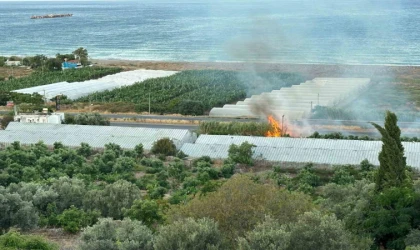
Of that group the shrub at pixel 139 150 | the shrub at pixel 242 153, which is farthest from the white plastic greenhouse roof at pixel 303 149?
the shrub at pixel 139 150

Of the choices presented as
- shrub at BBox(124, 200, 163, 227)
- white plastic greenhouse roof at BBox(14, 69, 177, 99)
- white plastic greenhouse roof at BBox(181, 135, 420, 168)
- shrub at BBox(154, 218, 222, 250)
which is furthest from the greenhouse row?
shrub at BBox(154, 218, 222, 250)

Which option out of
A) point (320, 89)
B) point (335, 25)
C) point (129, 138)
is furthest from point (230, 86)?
point (335, 25)

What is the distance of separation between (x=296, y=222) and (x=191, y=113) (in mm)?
33456

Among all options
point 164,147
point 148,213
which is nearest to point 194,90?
point 164,147

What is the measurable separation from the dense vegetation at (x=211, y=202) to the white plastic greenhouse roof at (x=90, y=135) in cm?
225

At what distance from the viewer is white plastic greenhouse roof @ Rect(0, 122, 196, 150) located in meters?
37.5

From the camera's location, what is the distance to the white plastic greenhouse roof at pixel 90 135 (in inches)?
1475

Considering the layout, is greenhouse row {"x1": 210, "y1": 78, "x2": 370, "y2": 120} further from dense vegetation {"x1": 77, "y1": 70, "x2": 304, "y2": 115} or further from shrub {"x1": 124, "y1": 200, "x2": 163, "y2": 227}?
shrub {"x1": 124, "y1": 200, "x2": 163, "y2": 227}

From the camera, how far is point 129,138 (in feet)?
124

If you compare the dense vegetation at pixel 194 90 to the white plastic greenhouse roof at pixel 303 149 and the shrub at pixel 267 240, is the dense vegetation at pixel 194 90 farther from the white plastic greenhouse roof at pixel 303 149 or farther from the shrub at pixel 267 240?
the shrub at pixel 267 240

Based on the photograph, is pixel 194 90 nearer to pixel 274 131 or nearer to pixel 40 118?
pixel 40 118

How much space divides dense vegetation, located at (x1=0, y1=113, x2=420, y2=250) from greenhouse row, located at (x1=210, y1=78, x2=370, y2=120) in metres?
13.9

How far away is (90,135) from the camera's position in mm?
38688

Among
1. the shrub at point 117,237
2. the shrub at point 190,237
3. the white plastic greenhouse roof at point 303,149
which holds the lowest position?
the white plastic greenhouse roof at point 303,149
